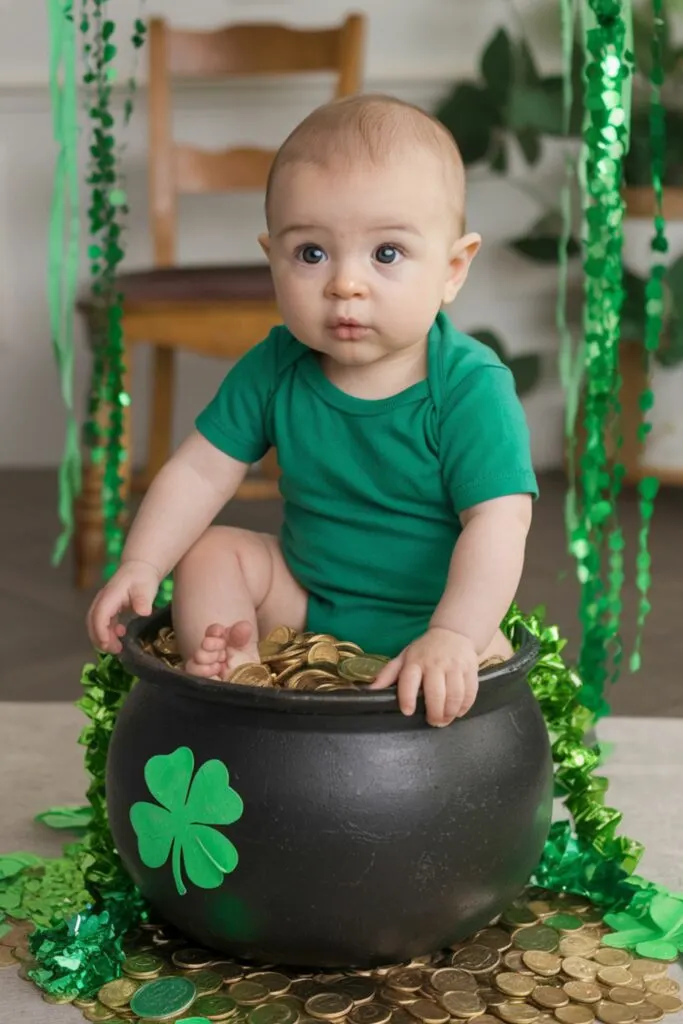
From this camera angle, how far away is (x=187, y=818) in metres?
1.10

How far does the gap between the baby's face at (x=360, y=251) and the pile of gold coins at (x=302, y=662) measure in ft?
0.81

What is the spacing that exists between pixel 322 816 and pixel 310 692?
10 centimetres

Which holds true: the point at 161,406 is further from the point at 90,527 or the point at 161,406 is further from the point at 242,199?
the point at 90,527

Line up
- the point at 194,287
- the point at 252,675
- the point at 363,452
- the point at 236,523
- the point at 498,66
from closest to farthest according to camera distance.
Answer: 1. the point at 252,675
2. the point at 363,452
3. the point at 194,287
4. the point at 236,523
5. the point at 498,66

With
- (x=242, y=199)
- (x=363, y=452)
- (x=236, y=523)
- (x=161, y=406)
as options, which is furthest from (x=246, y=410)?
(x=242, y=199)

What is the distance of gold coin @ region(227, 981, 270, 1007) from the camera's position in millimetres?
1102

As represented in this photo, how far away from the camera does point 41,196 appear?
11.0 feet

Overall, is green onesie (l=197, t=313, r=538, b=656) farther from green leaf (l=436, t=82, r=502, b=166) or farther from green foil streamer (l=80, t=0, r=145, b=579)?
green leaf (l=436, t=82, r=502, b=166)

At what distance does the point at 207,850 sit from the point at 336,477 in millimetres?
350

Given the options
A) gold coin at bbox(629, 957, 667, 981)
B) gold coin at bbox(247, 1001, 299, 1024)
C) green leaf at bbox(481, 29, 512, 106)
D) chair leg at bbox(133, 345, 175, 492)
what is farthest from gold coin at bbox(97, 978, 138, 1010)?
green leaf at bbox(481, 29, 512, 106)

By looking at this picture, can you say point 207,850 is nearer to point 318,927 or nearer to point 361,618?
point 318,927

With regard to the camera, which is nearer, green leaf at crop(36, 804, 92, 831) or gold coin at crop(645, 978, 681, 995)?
gold coin at crop(645, 978, 681, 995)

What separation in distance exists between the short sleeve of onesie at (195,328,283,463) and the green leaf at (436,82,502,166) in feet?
6.56

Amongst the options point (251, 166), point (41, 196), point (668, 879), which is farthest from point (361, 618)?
point (41, 196)
